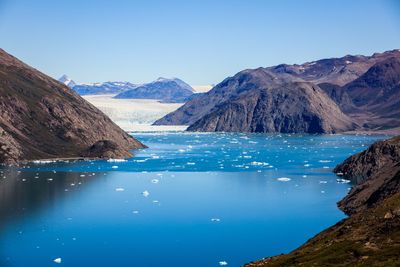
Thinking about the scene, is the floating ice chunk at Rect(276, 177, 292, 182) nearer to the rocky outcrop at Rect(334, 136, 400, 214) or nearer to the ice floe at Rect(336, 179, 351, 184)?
the ice floe at Rect(336, 179, 351, 184)

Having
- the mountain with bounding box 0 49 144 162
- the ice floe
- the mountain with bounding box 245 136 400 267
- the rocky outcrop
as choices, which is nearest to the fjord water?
the ice floe

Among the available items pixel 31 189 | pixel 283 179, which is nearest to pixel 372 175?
pixel 283 179

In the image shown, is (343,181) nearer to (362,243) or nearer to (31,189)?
(31,189)

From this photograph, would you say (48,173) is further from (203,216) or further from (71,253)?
(71,253)

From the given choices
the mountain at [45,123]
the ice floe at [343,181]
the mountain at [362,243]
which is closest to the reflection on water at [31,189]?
the mountain at [45,123]

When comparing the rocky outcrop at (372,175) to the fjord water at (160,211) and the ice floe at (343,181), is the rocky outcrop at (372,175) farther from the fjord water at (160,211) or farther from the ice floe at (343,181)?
the fjord water at (160,211)
